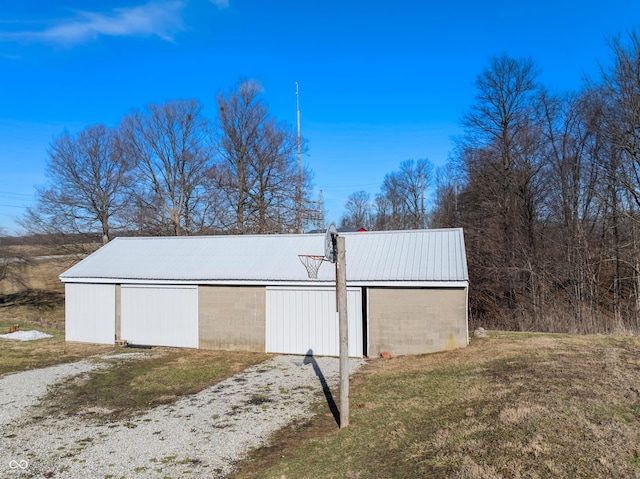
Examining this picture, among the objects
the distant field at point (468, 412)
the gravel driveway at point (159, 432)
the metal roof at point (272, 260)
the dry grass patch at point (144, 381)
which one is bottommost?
the dry grass patch at point (144, 381)

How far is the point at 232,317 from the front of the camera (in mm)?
13883

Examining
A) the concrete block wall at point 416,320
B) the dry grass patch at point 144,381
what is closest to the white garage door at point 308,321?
the concrete block wall at point 416,320

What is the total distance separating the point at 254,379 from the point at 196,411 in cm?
245

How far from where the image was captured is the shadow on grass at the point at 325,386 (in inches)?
303

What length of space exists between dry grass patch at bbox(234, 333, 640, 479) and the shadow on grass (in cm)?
19

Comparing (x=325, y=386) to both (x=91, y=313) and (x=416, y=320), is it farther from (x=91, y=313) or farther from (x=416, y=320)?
(x=91, y=313)

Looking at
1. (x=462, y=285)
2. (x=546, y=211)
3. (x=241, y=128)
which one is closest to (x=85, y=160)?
(x=241, y=128)

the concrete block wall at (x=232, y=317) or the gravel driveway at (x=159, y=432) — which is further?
the concrete block wall at (x=232, y=317)

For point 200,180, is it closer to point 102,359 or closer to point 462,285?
point 102,359

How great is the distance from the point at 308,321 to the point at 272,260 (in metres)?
2.59

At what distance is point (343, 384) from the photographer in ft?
22.6

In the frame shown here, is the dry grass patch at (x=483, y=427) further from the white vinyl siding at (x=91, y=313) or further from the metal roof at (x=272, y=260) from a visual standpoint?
the white vinyl siding at (x=91, y=313)

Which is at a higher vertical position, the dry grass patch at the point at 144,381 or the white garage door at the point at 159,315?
the white garage door at the point at 159,315

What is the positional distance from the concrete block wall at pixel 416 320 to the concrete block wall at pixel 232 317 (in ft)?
11.8
